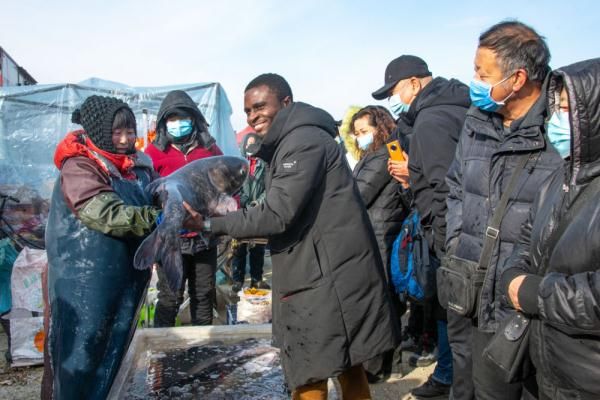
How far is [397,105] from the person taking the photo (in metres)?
3.57

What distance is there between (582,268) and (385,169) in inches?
90.6

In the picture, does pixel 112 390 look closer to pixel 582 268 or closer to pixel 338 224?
pixel 338 224

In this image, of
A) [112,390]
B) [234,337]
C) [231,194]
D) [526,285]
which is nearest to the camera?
[526,285]

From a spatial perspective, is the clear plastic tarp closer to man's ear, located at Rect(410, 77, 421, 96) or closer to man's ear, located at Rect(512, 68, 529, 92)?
Result: man's ear, located at Rect(410, 77, 421, 96)

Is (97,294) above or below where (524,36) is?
below

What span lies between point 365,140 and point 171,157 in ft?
5.57

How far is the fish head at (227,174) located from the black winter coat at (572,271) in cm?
170

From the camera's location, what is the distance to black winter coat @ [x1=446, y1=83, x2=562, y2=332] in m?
1.95

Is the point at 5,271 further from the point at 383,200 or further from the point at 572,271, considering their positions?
the point at 572,271

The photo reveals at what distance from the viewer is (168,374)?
9.58 ft

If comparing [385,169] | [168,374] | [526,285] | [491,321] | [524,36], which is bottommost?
[168,374]

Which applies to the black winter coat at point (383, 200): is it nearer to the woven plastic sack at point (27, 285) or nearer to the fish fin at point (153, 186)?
the fish fin at point (153, 186)

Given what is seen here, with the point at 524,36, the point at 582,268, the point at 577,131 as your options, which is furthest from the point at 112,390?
the point at 524,36

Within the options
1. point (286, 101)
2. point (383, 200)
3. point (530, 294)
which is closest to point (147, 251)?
point (286, 101)
